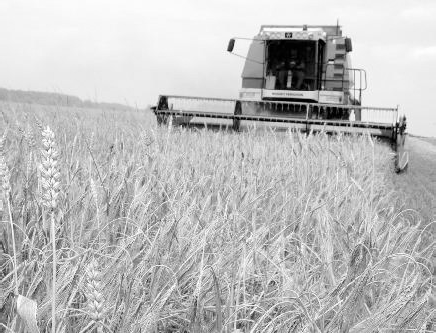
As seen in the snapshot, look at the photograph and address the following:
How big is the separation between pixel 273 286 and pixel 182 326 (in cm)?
45

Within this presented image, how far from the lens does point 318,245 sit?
2.53 m

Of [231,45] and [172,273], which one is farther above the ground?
[231,45]

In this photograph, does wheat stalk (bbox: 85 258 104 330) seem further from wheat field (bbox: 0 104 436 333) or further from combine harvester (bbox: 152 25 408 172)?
combine harvester (bbox: 152 25 408 172)

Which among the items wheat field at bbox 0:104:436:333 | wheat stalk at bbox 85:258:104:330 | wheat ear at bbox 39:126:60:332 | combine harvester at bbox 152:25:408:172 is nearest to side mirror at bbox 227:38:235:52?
combine harvester at bbox 152:25:408:172

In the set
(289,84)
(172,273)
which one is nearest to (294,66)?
(289,84)

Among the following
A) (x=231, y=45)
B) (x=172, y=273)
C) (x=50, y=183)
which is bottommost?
(x=172, y=273)

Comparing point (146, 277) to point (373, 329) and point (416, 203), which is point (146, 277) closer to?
point (373, 329)

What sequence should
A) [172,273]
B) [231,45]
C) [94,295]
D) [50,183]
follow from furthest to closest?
[231,45] < [172,273] < [50,183] < [94,295]

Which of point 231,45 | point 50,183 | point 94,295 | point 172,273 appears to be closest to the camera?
point 94,295

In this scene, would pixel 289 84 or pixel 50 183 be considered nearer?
pixel 50 183

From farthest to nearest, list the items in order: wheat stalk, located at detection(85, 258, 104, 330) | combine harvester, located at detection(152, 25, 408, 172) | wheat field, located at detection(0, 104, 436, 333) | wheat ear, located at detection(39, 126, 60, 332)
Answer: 1. combine harvester, located at detection(152, 25, 408, 172)
2. wheat field, located at detection(0, 104, 436, 333)
3. wheat ear, located at detection(39, 126, 60, 332)
4. wheat stalk, located at detection(85, 258, 104, 330)

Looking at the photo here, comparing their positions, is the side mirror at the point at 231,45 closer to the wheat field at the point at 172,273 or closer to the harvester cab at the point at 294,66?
the harvester cab at the point at 294,66

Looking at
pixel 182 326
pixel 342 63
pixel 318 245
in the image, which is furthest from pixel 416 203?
pixel 342 63

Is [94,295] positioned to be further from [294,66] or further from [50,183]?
[294,66]
